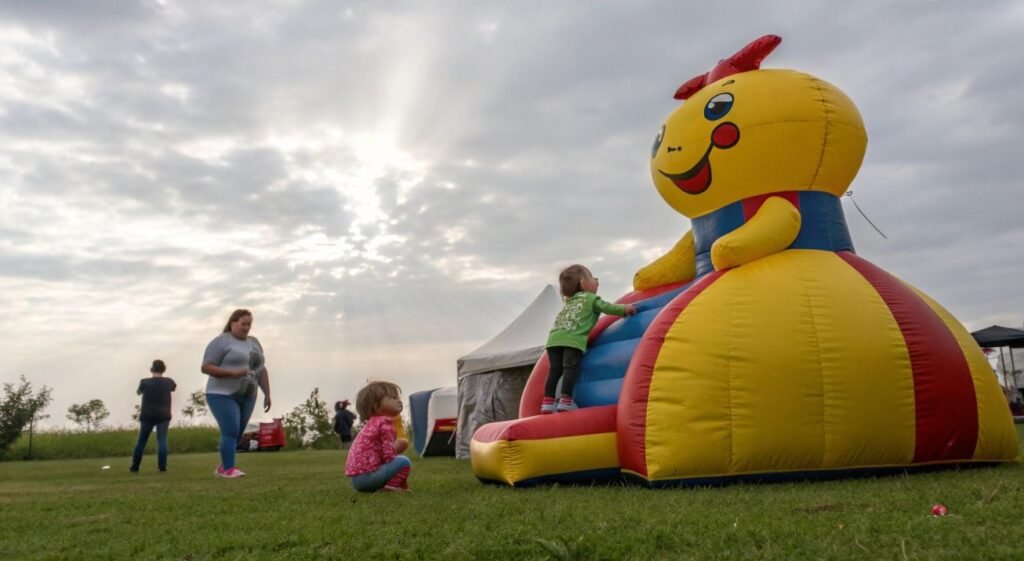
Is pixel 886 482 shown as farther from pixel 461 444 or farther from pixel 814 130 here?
pixel 461 444

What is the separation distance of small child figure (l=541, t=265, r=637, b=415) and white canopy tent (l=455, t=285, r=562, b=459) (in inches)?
163

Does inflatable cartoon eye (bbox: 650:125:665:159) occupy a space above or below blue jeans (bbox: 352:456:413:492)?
above

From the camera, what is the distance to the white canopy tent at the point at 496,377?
1141cm

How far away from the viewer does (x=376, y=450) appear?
5863 mm

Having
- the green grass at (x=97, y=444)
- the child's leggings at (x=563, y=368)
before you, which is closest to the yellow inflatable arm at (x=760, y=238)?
the child's leggings at (x=563, y=368)

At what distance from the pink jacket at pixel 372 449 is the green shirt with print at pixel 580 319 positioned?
5.03ft

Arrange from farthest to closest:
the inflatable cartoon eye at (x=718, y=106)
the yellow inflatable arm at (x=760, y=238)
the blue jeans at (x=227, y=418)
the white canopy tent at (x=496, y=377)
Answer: the white canopy tent at (x=496, y=377), the blue jeans at (x=227, y=418), the inflatable cartoon eye at (x=718, y=106), the yellow inflatable arm at (x=760, y=238)

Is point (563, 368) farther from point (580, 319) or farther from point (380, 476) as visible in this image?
point (380, 476)

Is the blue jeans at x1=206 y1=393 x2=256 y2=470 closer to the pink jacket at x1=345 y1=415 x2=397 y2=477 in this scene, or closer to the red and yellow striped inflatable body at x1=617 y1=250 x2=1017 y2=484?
the pink jacket at x1=345 y1=415 x2=397 y2=477

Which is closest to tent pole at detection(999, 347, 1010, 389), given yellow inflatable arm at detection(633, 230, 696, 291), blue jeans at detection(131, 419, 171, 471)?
yellow inflatable arm at detection(633, 230, 696, 291)

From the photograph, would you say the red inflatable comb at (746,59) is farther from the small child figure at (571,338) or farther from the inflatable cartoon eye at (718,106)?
the small child figure at (571,338)

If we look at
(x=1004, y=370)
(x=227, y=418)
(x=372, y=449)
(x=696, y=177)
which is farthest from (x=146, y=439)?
(x=1004, y=370)

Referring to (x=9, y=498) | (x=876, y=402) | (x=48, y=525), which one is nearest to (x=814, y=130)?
(x=876, y=402)

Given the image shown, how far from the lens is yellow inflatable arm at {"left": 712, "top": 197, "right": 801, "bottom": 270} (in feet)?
18.9
